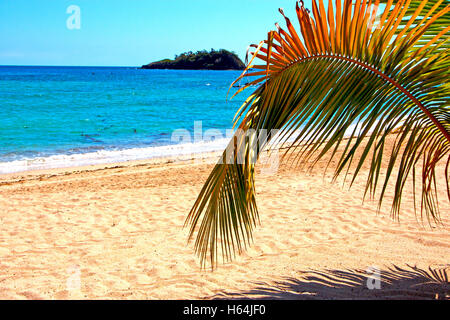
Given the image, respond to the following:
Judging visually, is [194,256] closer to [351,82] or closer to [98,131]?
[351,82]

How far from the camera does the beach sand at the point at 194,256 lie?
156 inches

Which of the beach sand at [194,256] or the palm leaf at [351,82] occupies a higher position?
the palm leaf at [351,82]

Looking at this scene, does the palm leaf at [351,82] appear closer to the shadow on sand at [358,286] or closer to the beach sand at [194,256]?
the shadow on sand at [358,286]

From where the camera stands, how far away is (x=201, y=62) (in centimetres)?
13150

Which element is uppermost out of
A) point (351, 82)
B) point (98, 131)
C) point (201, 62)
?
point (201, 62)

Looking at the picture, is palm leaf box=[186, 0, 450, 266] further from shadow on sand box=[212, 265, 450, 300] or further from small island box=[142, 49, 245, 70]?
small island box=[142, 49, 245, 70]

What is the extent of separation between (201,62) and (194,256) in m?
131

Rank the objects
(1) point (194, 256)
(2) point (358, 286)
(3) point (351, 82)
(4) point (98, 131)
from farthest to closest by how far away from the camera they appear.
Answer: (4) point (98, 131) < (1) point (194, 256) < (2) point (358, 286) < (3) point (351, 82)

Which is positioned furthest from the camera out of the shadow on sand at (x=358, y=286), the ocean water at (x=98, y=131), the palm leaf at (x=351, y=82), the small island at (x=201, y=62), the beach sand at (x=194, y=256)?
the small island at (x=201, y=62)

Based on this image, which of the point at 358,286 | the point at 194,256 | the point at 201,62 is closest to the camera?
the point at 358,286

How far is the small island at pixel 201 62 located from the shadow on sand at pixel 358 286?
335 ft

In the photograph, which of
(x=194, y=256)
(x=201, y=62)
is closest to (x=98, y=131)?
(x=194, y=256)

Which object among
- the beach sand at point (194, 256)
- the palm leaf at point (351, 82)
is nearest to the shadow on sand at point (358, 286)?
the beach sand at point (194, 256)
